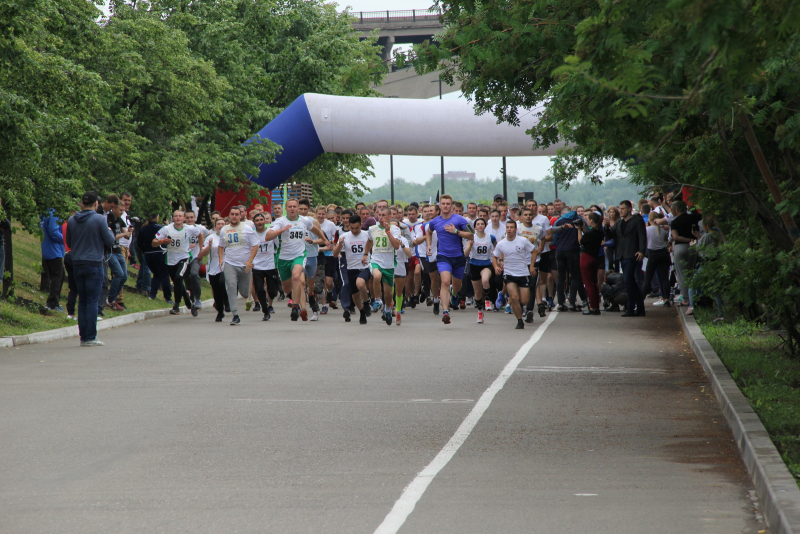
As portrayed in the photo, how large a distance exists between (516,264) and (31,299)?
834cm

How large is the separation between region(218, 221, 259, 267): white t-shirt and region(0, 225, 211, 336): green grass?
2.21m

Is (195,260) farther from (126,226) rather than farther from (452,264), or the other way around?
(452,264)

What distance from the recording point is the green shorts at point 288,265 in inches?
705

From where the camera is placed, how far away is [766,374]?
9.90m

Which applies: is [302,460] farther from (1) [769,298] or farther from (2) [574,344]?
(2) [574,344]

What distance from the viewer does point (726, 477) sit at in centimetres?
626

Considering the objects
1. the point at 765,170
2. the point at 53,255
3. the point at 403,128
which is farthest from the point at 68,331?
the point at 403,128

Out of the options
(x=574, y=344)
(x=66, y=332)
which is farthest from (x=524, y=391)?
(x=66, y=332)

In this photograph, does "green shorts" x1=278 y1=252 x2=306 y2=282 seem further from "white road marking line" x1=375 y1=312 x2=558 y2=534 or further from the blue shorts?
"white road marking line" x1=375 y1=312 x2=558 y2=534

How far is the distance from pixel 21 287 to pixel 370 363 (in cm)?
992

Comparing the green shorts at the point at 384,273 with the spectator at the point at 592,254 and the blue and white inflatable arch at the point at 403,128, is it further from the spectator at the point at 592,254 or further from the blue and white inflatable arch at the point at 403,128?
the blue and white inflatable arch at the point at 403,128

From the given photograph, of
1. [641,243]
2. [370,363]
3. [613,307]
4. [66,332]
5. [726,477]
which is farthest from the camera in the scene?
[613,307]

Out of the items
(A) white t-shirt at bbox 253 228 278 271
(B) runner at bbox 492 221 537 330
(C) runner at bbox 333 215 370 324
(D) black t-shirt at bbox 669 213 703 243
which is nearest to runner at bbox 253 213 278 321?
(A) white t-shirt at bbox 253 228 278 271

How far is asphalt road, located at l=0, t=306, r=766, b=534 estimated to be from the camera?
5414mm
